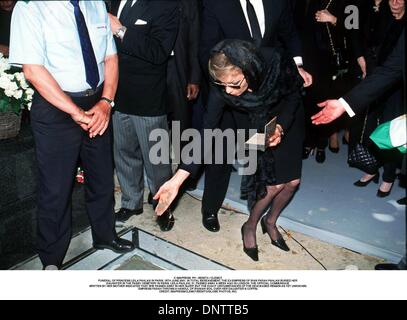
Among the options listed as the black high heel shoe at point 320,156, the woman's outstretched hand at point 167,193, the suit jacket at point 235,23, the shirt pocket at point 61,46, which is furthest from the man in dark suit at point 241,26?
the black high heel shoe at point 320,156

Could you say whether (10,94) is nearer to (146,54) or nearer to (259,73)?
(146,54)

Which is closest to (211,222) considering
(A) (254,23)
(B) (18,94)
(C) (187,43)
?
(C) (187,43)

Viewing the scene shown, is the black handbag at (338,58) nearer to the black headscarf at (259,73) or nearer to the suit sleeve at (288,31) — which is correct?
the suit sleeve at (288,31)

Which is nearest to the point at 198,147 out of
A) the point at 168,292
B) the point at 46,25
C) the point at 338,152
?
the point at 168,292

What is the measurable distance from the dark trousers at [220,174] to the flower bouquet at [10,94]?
1.10m

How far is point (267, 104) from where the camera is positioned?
2.06m

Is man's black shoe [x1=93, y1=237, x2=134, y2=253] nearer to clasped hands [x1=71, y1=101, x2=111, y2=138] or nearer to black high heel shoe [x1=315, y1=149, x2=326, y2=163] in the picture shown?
clasped hands [x1=71, y1=101, x2=111, y2=138]

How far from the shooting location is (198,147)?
1895 mm

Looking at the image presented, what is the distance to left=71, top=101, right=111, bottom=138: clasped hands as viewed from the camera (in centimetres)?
192

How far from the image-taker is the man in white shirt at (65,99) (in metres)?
1.76

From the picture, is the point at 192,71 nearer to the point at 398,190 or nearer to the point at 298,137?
the point at 298,137

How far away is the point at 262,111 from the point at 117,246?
1.18 meters

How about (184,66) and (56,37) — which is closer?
(56,37)

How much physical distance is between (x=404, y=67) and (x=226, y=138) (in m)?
1.03
